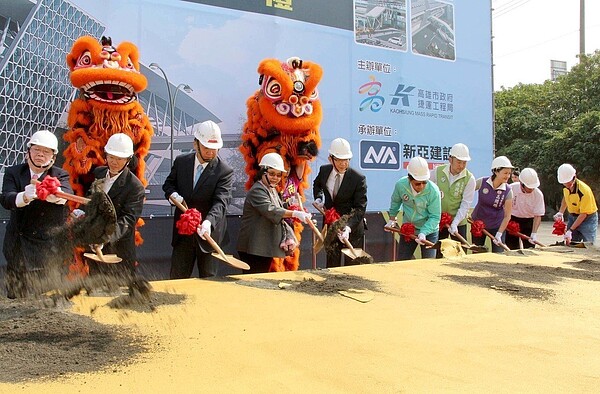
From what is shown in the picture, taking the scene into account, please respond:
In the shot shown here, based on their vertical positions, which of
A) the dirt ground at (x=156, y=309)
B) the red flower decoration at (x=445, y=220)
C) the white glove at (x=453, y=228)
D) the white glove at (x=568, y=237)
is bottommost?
the dirt ground at (x=156, y=309)

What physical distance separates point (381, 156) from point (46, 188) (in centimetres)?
301

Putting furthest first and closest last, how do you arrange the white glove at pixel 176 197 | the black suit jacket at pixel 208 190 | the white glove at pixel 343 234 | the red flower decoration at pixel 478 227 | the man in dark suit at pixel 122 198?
the red flower decoration at pixel 478 227
the white glove at pixel 343 234
the black suit jacket at pixel 208 190
the white glove at pixel 176 197
the man in dark suit at pixel 122 198

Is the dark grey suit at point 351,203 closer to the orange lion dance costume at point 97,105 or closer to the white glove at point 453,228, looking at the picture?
the white glove at point 453,228

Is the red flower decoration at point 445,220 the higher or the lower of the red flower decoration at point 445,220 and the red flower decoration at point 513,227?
the higher

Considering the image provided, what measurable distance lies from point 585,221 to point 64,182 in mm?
4514

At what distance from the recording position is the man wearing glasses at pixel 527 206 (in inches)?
193

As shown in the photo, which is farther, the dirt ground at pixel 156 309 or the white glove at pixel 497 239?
the white glove at pixel 497 239

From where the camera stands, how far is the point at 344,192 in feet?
12.9

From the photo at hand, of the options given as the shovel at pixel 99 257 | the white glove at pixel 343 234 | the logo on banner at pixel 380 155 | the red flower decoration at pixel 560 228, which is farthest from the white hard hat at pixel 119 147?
the red flower decoration at pixel 560 228

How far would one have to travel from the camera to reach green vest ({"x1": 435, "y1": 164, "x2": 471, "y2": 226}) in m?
4.40

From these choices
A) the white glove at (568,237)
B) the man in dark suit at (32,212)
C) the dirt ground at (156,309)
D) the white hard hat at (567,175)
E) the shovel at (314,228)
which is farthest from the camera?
the white hard hat at (567,175)

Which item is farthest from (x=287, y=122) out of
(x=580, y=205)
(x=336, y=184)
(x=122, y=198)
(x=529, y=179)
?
(x=580, y=205)

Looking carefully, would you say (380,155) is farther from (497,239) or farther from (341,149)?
(497,239)

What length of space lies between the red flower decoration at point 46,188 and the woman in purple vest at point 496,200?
330 centimetres
